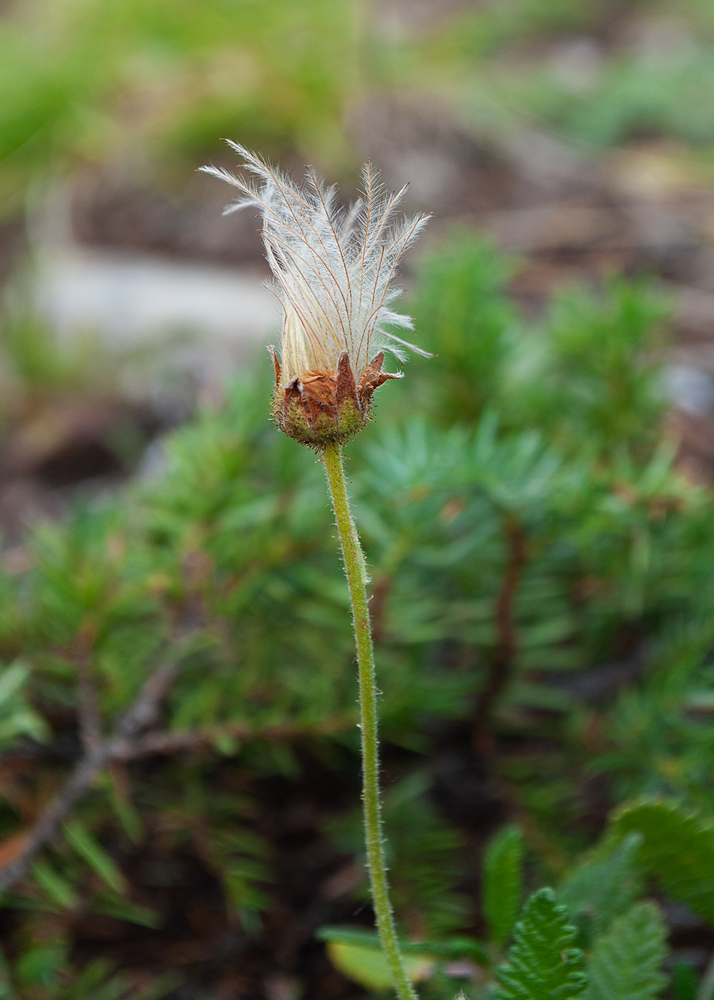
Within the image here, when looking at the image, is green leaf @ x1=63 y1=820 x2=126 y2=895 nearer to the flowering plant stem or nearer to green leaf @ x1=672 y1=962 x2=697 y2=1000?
the flowering plant stem

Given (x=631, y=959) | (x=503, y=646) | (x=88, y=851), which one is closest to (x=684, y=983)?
(x=631, y=959)

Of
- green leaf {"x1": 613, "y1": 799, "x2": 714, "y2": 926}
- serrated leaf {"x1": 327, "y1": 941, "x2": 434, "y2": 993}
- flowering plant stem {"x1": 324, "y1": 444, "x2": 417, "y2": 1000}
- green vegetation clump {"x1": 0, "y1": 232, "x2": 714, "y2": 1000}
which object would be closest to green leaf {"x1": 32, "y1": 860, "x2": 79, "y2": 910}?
green vegetation clump {"x1": 0, "y1": 232, "x2": 714, "y2": 1000}

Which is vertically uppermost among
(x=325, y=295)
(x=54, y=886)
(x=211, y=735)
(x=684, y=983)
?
(x=325, y=295)

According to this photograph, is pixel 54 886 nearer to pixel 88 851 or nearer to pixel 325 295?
pixel 88 851

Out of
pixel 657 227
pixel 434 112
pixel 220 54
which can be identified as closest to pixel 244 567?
pixel 657 227

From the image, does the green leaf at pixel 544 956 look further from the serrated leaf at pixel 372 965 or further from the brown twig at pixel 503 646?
the brown twig at pixel 503 646
